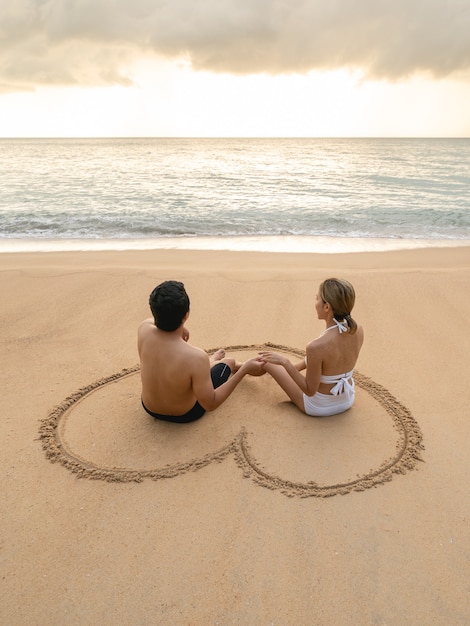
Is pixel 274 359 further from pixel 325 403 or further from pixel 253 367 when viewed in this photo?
pixel 325 403

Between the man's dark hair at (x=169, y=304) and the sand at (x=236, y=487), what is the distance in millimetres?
910

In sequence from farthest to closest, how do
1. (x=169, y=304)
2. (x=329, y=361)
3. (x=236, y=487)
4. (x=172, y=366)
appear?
(x=329, y=361)
(x=172, y=366)
(x=169, y=304)
(x=236, y=487)

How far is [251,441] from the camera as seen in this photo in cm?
330

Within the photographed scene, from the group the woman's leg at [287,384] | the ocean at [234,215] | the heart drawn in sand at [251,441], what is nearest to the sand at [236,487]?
the heart drawn in sand at [251,441]

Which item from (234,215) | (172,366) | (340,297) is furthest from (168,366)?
(234,215)

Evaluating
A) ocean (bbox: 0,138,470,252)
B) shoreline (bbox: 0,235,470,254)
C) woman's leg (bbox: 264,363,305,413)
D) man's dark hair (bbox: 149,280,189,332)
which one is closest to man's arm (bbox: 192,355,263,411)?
woman's leg (bbox: 264,363,305,413)

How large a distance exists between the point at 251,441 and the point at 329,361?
2.84ft

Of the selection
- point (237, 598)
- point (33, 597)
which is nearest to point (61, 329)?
point (33, 597)

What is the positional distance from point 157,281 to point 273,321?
2102 mm

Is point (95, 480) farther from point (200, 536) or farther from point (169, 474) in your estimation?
point (200, 536)

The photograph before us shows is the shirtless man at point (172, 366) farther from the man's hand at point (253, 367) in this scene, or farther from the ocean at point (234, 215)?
the ocean at point (234, 215)

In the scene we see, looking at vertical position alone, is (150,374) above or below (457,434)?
above

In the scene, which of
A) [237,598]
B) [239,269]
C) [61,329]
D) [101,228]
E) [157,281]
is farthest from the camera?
[101,228]

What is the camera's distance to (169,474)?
2951mm
